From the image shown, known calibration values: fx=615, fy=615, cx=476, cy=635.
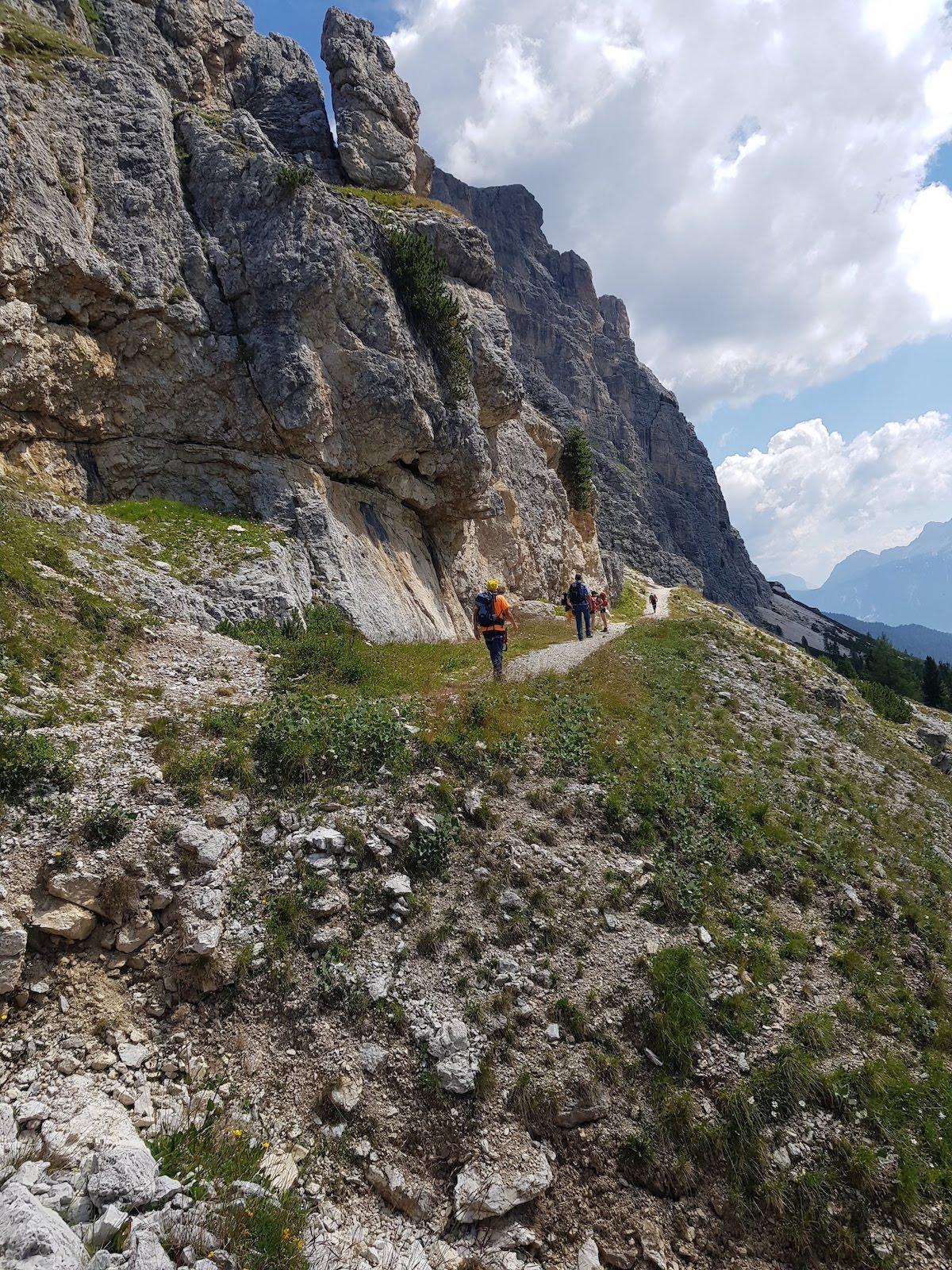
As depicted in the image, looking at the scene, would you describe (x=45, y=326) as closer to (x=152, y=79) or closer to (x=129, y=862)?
(x=152, y=79)

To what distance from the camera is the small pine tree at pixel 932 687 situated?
83.8m

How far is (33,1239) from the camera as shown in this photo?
4.86m

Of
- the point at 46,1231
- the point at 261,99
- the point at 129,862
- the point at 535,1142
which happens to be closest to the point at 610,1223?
the point at 535,1142

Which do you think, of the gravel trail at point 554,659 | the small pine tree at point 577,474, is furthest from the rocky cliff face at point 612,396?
the gravel trail at point 554,659

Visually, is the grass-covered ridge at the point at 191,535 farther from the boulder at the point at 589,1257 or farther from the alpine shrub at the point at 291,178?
the boulder at the point at 589,1257

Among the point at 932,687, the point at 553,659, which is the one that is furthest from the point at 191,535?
the point at 932,687

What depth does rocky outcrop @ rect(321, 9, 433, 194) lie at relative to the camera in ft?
116

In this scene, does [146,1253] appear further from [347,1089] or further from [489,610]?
[489,610]

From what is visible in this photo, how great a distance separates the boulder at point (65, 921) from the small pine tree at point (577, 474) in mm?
53242

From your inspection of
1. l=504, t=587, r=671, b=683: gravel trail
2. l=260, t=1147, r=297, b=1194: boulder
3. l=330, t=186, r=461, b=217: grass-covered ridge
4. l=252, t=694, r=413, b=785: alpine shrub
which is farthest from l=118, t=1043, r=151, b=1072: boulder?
l=330, t=186, r=461, b=217: grass-covered ridge

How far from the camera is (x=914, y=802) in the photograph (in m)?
15.8

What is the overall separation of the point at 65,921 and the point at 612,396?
16312cm

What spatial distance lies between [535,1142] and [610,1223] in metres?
1.14

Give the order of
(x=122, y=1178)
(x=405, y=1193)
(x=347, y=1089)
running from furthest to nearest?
1. (x=347, y=1089)
2. (x=405, y=1193)
3. (x=122, y=1178)
